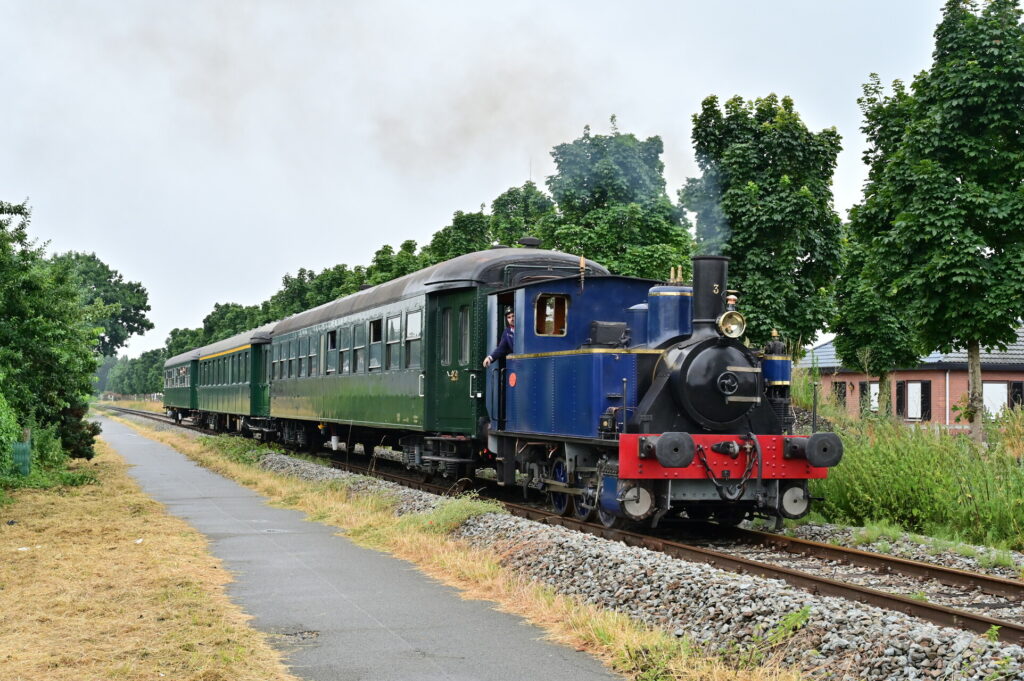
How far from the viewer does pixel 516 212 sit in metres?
31.8

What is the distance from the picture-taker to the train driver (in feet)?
40.4

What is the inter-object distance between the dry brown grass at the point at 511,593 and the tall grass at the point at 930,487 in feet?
16.1

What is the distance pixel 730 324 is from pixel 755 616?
4333 mm

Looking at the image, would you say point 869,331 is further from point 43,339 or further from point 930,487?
point 43,339

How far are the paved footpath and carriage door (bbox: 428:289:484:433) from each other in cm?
258

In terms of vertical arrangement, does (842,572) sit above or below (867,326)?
below

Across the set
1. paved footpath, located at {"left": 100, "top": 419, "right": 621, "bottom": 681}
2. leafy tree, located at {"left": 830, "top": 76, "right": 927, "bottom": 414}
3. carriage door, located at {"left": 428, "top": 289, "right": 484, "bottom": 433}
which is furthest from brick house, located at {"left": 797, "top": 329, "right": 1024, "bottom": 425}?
paved footpath, located at {"left": 100, "top": 419, "right": 621, "bottom": 681}

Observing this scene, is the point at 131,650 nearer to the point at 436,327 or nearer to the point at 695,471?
the point at 695,471

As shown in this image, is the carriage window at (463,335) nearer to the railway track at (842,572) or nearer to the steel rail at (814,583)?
the railway track at (842,572)

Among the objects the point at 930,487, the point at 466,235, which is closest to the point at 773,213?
the point at 930,487

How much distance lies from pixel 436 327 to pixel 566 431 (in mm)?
4126

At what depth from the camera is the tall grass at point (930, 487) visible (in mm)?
10453

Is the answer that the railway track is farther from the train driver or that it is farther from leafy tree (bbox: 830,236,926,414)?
leafy tree (bbox: 830,236,926,414)

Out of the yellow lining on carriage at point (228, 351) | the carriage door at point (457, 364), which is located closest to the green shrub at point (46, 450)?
the carriage door at point (457, 364)
